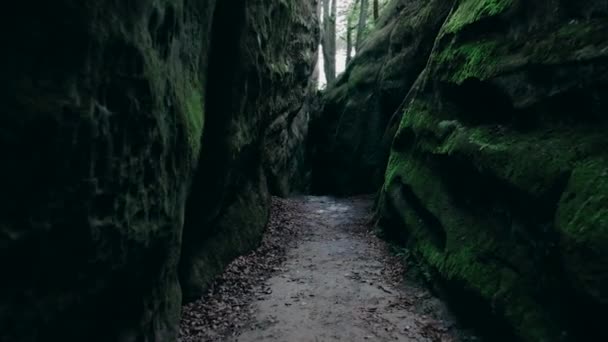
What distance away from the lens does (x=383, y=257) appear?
11.5m

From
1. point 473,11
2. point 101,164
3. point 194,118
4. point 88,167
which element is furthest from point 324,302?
point 473,11

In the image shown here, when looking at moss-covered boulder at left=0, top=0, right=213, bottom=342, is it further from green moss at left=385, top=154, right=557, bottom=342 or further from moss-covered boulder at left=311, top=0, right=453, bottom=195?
moss-covered boulder at left=311, top=0, right=453, bottom=195

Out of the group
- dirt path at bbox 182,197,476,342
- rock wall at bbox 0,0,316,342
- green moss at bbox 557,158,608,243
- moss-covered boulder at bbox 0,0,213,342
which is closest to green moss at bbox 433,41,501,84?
green moss at bbox 557,158,608,243

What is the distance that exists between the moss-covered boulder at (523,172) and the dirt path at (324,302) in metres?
0.78

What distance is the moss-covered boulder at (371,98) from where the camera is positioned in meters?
18.6

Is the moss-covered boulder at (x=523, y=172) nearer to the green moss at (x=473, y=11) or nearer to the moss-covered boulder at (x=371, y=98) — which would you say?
the green moss at (x=473, y=11)

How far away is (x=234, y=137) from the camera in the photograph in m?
10.2

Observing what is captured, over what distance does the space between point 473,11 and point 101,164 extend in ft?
31.5

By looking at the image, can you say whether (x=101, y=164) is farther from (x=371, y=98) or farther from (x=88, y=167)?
(x=371, y=98)

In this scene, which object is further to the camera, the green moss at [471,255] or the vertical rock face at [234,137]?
the vertical rock face at [234,137]

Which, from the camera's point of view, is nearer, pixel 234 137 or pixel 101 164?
pixel 101 164

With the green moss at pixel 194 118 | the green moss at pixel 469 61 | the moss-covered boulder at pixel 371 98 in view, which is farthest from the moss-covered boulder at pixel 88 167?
the moss-covered boulder at pixel 371 98

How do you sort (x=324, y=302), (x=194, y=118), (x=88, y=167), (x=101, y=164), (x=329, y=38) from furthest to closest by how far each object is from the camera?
(x=329, y=38) → (x=324, y=302) → (x=194, y=118) → (x=101, y=164) → (x=88, y=167)

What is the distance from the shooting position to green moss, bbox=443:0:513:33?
937 cm
